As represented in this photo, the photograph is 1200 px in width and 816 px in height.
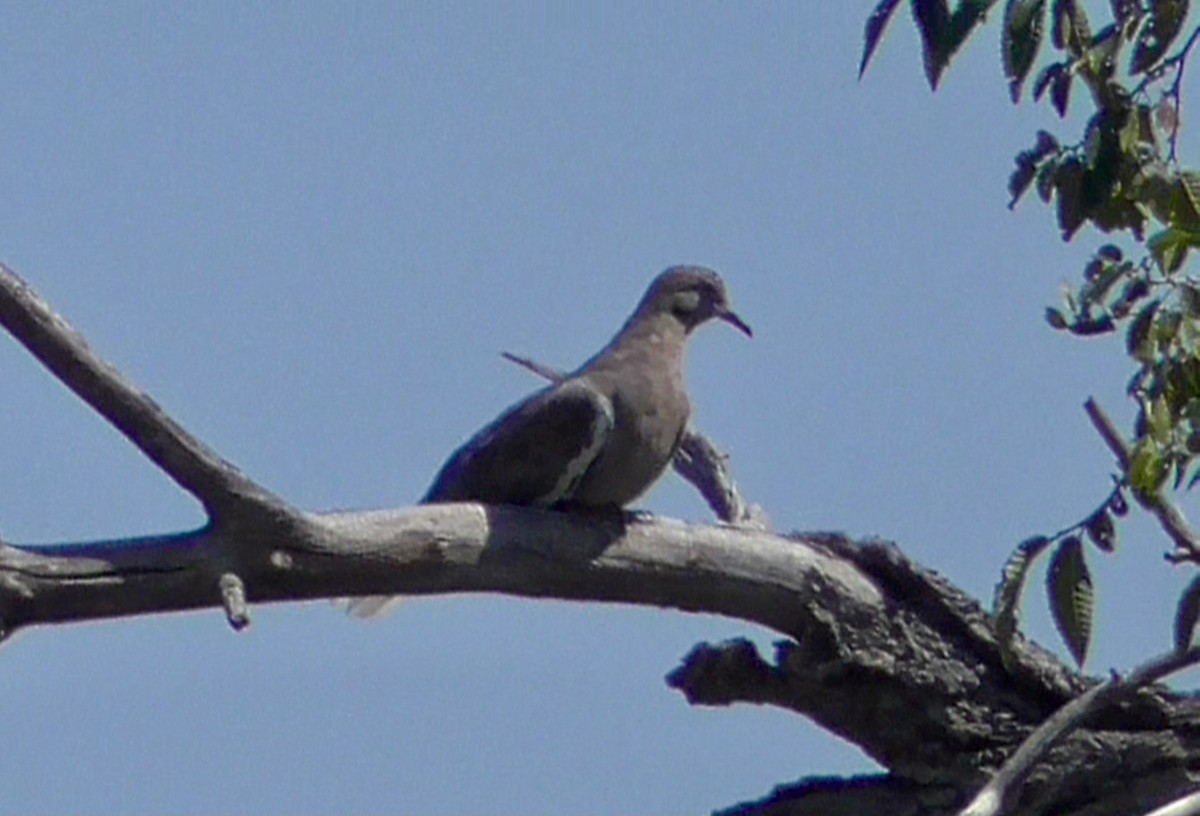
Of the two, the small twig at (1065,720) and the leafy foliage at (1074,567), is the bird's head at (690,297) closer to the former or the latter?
the small twig at (1065,720)

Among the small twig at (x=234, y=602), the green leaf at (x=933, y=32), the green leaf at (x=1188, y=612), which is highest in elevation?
the green leaf at (x=933, y=32)

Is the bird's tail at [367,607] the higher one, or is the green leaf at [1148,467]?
the bird's tail at [367,607]

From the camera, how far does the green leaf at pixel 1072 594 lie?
3826mm

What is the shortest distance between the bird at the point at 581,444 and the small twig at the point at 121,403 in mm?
1350

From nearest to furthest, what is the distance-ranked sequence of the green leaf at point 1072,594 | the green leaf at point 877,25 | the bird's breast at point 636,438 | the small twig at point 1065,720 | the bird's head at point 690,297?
the green leaf at point 877,25
the green leaf at point 1072,594
the small twig at point 1065,720
the bird's breast at point 636,438
the bird's head at point 690,297

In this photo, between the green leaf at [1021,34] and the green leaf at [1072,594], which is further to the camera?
the green leaf at [1072,594]

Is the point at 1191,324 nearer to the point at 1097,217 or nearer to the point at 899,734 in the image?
the point at 1097,217

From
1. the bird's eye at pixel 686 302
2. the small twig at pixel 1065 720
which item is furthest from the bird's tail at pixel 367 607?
the small twig at pixel 1065 720

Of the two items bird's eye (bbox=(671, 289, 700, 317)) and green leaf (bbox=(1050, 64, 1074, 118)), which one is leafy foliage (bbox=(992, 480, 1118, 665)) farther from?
bird's eye (bbox=(671, 289, 700, 317))

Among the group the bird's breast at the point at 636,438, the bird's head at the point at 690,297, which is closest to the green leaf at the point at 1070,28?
the bird's breast at the point at 636,438

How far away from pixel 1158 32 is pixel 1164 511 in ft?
3.89

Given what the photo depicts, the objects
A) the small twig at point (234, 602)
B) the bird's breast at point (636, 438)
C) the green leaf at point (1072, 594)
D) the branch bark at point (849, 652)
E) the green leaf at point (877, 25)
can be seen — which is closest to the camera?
the green leaf at point (877, 25)

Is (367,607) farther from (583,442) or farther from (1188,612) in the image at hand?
(1188,612)

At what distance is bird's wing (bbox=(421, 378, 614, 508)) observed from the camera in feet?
20.0
